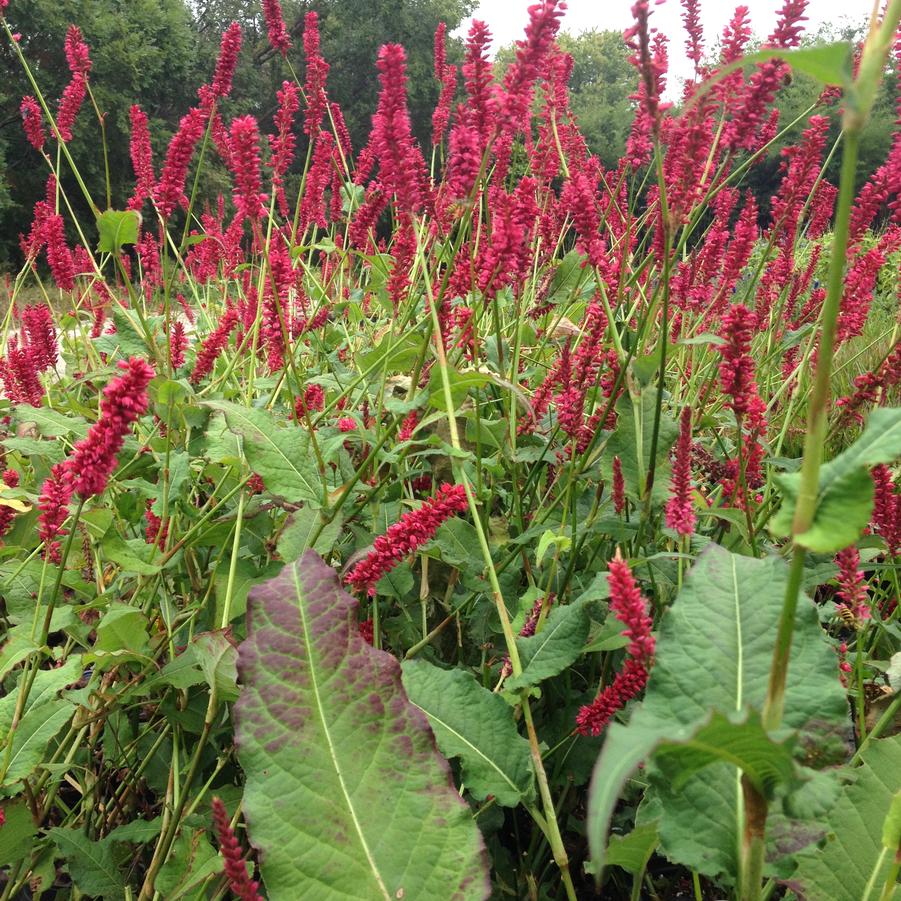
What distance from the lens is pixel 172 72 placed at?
1881cm

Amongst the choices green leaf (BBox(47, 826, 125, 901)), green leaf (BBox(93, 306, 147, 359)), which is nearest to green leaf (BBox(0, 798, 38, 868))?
green leaf (BBox(47, 826, 125, 901))

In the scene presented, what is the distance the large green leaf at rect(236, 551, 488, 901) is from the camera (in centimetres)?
80

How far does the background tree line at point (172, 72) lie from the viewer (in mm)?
16078

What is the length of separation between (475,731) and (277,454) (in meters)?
0.59

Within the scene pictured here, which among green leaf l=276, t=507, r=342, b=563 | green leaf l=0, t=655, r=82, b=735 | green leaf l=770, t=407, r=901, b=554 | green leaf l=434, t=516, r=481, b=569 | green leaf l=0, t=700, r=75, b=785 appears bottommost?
green leaf l=0, t=700, r=75, b=785

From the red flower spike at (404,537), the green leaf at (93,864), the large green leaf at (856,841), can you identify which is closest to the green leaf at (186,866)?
the green leaf at (93,864)

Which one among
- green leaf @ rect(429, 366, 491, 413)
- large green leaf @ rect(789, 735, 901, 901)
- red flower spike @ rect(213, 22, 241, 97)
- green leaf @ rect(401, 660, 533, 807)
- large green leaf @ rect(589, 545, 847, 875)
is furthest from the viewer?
red flower spike @ rect(213, 22, 241, 97)

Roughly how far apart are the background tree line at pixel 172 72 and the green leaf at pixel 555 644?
11.5 meters

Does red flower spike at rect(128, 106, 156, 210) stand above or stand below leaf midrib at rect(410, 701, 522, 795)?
above

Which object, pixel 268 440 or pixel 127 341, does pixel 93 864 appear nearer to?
pixel 268 440

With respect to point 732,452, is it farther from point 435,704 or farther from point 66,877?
point 66,877

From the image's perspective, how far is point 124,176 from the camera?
18203 mm

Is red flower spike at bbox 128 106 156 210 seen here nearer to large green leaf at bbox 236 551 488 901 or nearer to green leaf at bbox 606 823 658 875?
large green leaf at bbox 236 551 488 901

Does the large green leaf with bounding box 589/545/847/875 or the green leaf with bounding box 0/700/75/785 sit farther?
the green leaf with bounding box 0/700/75/785
